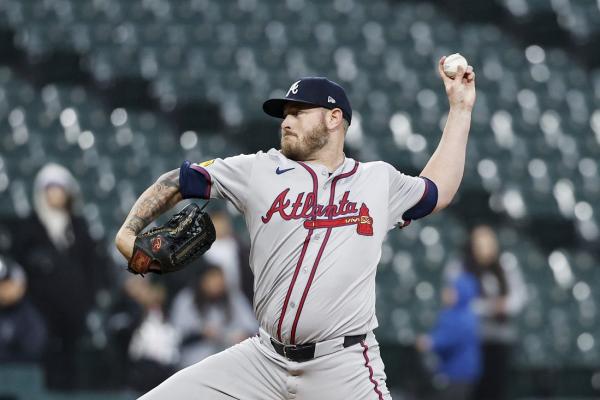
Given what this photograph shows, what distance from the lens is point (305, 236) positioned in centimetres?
427

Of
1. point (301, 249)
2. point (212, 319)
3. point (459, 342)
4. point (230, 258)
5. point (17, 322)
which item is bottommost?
point (459, 342)

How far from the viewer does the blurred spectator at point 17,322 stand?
750 centimetres

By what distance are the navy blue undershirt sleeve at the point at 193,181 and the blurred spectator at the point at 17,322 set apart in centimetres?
351

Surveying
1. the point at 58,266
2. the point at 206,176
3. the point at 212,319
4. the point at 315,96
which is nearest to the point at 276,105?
the point at 315,96

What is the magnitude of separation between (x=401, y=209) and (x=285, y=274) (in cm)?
54

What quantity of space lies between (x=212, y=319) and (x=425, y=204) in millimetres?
3670

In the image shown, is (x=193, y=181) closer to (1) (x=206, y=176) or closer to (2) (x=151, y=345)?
(1) (x=206, y=176)

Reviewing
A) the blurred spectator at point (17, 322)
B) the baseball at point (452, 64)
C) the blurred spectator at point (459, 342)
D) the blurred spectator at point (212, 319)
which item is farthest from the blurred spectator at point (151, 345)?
the baseball at point (452, 64)

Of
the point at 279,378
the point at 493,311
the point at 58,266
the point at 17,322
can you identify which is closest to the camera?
the point at 279,378

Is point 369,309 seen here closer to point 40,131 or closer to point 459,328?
point 459,328

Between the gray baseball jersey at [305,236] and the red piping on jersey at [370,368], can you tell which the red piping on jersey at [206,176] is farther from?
the red piping on jersey at [370,368]

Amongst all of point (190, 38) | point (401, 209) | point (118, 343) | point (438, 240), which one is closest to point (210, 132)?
point (190, 38)

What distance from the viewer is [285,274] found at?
426 cm

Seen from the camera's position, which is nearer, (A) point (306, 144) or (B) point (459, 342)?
(A) point (306, 144)
